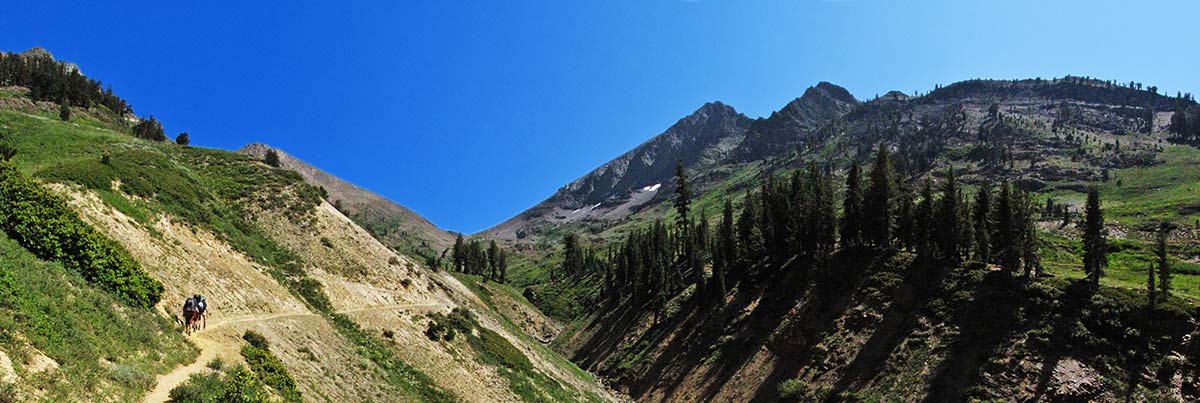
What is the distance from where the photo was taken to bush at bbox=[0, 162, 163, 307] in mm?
23156

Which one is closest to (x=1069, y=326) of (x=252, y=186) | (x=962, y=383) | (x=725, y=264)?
(x=962, y=383)

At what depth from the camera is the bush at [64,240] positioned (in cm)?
2316

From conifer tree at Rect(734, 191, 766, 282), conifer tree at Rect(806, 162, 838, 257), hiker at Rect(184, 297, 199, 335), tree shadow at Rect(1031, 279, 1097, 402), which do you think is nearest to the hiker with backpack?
hiker at Rect(184, 297, 199, 335)

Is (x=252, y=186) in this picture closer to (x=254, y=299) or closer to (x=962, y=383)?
(x=254, y=299)

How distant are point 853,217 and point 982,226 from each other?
639 inches

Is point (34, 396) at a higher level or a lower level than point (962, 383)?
higher

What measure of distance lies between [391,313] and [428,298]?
1248 centimetres

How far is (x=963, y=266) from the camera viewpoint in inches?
2409

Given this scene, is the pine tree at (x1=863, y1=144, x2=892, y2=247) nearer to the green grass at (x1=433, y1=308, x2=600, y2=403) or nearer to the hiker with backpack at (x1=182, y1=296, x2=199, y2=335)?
the green grass at (x1=433, y1=308, x2=600, y2=403)

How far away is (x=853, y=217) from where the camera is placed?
83375mm

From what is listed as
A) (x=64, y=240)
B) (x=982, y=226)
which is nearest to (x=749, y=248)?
(x=982, y=226)

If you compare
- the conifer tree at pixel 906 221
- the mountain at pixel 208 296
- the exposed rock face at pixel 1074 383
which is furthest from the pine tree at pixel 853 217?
the mountain at pixel 208 296

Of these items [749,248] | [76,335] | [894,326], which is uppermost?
[749,248]

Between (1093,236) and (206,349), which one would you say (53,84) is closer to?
(206,349)
